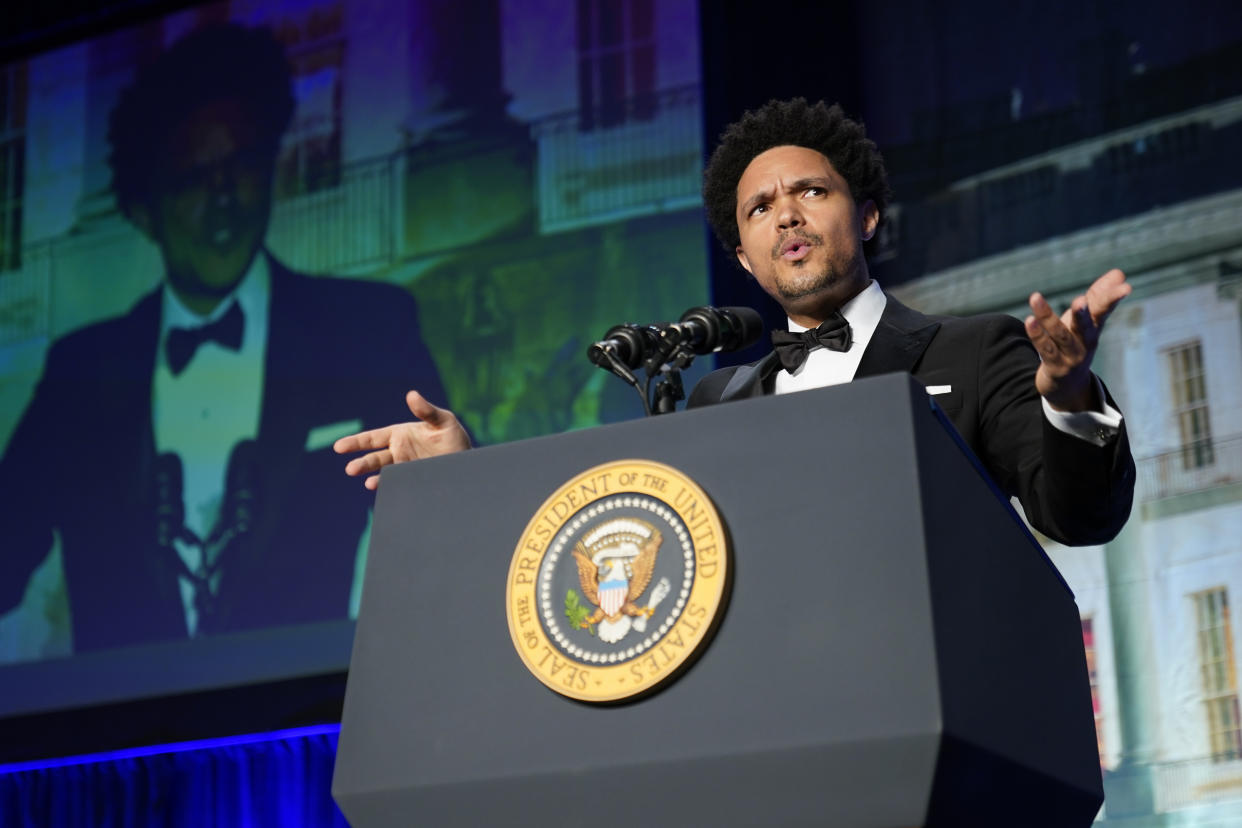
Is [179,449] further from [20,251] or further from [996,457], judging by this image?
[996,457]

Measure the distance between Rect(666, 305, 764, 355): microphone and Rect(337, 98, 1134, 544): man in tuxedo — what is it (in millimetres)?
215

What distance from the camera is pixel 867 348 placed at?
1.70 metres

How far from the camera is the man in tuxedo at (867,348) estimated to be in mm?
1308

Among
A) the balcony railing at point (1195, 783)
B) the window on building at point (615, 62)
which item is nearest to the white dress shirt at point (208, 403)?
the window on building at point (615, 62)

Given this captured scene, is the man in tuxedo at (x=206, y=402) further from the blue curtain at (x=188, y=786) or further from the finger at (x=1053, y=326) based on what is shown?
the finger at (x=1053, y=326)

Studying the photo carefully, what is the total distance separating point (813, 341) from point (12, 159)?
4.78 meters

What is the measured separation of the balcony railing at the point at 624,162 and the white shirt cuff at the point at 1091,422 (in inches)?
123

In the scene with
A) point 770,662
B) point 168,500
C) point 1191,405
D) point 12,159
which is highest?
point 12,159

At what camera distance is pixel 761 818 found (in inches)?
40.2

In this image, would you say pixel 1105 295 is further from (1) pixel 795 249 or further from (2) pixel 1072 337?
(1) pixel 795 249

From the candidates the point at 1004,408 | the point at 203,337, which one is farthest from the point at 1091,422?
the point at 203,337

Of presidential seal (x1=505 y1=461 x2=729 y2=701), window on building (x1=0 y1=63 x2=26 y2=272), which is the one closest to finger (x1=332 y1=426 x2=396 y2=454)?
presidential seal (x1=505 y1=461 x2=729 y2=701)

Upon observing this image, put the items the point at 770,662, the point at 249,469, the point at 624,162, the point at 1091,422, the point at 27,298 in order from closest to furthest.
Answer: the point at 770,662 < the point at 1091,422 < the point at 624,162 < the point at 249,469 < the point at 27,298

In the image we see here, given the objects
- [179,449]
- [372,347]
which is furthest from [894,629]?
[179,449]
